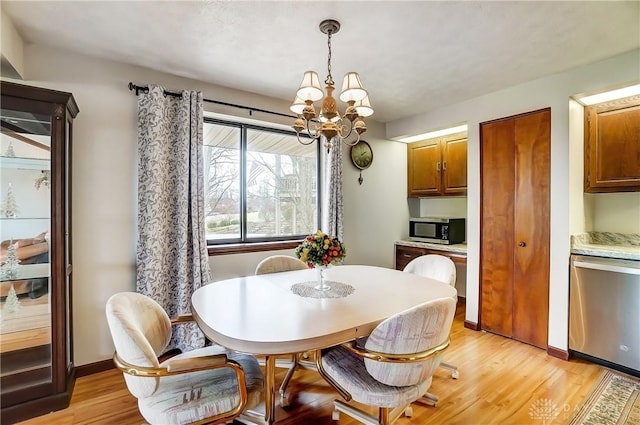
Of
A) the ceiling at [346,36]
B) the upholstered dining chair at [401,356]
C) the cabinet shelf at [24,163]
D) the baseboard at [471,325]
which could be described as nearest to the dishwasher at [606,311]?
the baseboard at [471,325]

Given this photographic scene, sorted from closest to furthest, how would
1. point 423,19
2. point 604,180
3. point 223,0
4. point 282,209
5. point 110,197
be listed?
point 223,0, point 423,19, point 110,197, point 604,180, point 282,209

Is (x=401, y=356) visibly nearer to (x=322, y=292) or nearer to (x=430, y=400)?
(x=322, y=292)

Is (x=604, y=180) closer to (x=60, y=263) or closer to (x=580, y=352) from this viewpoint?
(x=580, y=352)

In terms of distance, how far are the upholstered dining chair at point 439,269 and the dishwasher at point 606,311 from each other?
1127mm

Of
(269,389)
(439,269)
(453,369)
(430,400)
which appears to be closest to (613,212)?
(439,269)

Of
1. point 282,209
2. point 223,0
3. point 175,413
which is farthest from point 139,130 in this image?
point 175,413

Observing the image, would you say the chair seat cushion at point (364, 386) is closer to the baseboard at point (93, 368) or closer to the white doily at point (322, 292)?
the white doily at point (322, 292)

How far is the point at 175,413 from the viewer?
4.25 feet

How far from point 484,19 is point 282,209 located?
254 cm

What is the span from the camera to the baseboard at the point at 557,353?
2.65 m

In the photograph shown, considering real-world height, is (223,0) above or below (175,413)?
above

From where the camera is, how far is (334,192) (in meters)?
3.69

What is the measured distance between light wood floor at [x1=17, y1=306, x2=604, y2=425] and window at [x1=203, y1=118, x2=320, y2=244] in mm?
1498

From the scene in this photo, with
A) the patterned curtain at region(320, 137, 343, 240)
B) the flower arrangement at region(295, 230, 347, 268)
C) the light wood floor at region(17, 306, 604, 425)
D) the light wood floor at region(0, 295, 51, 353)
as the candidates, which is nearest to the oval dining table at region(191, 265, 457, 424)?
the flower arrangement at region(295, 230, 347, 268)
